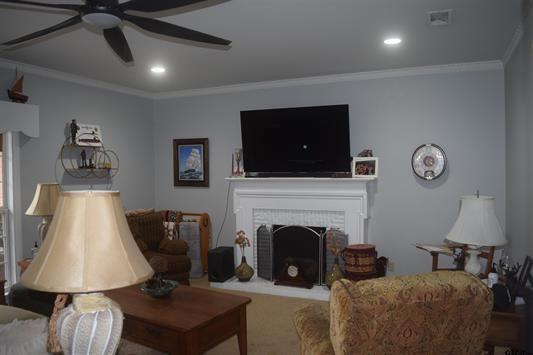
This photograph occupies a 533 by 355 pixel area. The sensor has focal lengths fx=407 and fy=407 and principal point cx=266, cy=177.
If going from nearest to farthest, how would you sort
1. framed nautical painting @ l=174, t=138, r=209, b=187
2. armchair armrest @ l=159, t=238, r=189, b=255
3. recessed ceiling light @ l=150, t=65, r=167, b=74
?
1. recessed ceiling light @ l=150, t=65, r=167, b=74
2. armchair armrest @ l=159, t=238, r=189, b=255
3. framed nautical painting @ l=174, t=138, r=209, b=187

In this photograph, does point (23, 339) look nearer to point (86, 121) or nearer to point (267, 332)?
point (267, 332)

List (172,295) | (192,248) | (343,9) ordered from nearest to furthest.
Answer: (343,9) → (172,295) → (192,248)

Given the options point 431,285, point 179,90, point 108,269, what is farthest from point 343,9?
point 179,90

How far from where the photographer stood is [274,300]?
14.8 ft

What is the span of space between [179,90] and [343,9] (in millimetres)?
3440

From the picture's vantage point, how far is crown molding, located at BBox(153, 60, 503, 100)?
4.28 m

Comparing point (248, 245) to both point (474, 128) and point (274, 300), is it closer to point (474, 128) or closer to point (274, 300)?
point (274, 300)

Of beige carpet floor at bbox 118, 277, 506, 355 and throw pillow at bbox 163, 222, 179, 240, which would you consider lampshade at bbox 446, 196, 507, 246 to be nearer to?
beige carpet floor at bbox 118, 277, 506, 355

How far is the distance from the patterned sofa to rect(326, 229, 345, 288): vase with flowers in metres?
2.62

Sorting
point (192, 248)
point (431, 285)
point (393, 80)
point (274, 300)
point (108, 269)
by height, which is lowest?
point (274, 300)

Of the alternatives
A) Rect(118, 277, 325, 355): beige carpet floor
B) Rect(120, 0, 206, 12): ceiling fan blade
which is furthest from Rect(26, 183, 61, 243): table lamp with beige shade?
Rect(120, 0, 206, 12): ceiling fan blade

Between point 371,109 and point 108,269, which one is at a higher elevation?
point 371,109

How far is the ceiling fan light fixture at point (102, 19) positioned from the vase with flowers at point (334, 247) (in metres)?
3.33

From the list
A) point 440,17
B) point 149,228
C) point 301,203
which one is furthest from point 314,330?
point 149,228
